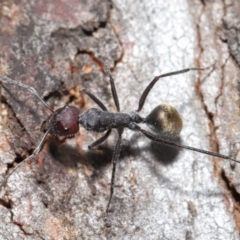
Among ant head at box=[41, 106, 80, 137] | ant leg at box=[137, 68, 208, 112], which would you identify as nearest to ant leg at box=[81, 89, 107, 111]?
ant head at box=[41, 106, 80, 137]

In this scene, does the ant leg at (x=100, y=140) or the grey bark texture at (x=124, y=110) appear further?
the ant leg at (x=100, y=140)

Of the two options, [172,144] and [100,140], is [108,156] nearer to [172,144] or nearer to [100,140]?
[100,140]

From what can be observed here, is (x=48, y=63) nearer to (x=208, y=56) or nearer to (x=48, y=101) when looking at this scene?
(x=48, y=101)

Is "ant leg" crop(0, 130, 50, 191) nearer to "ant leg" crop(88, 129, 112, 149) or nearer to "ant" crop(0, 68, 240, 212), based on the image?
"ant" crop(0, 68, 240, 212)

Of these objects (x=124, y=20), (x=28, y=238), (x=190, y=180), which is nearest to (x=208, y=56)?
(x=124, y=20)

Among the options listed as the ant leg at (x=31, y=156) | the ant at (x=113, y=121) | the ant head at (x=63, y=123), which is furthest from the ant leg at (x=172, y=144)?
the ant leg at (x=31, y=156)

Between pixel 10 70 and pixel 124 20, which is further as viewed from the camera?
pixel 124 20

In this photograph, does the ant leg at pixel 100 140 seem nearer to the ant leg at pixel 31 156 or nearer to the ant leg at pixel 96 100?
the ant leg at pixel 96 100
